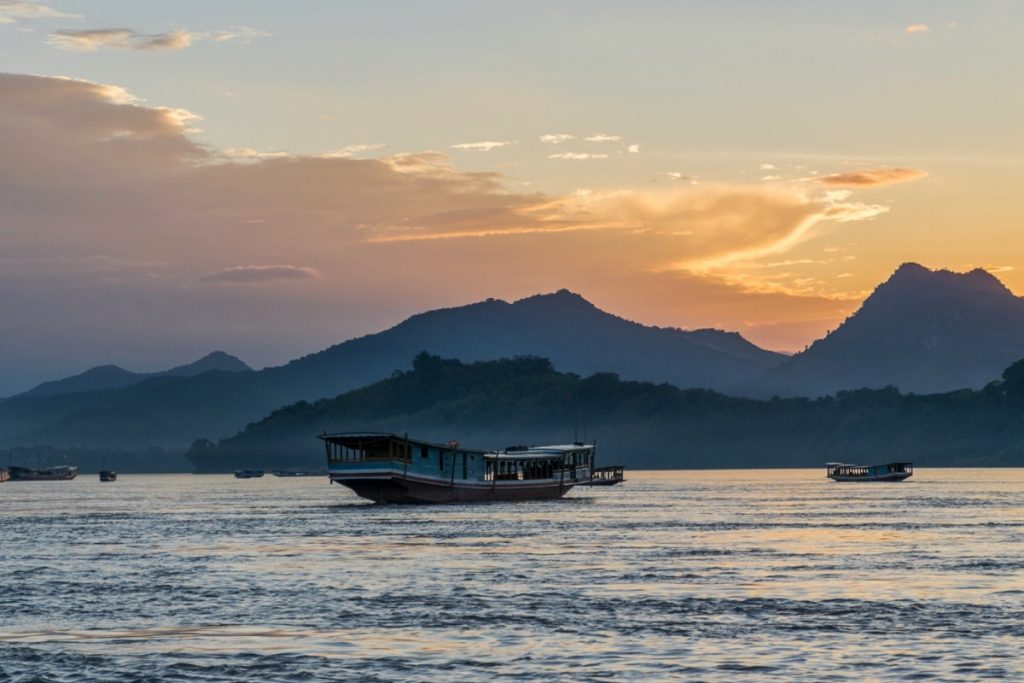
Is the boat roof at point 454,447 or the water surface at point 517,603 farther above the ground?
the boat roof at point 454,447

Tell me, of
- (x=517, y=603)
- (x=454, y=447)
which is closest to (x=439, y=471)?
(x=454, y=447)

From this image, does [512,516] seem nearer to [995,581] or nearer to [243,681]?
[995,581]

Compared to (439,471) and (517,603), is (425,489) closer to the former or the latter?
(439,471)

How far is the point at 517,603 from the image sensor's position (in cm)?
5894

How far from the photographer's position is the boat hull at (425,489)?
148 m

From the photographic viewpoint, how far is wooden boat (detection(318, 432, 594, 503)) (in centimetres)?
14575

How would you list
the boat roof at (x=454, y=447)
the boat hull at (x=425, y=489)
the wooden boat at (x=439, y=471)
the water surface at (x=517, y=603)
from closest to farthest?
the water surface at (x=517, y=603) → the boat roof at (x=454, y=447) → the wooden boat at (x=439, y=471) → the boat hull at (x=425, y=489)

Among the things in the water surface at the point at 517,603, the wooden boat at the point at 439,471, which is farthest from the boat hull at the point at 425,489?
the water surface at the point at 517,603

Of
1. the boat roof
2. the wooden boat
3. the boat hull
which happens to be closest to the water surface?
the boat roof

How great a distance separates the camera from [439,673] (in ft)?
140

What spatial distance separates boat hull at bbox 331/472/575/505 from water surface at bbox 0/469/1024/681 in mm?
32681

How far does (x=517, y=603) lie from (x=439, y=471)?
95555 millimetres

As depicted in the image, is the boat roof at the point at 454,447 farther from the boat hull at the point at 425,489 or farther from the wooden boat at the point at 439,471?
the boat hull at the point at 425,489

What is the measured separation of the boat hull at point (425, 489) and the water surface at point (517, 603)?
32681 millimetres
